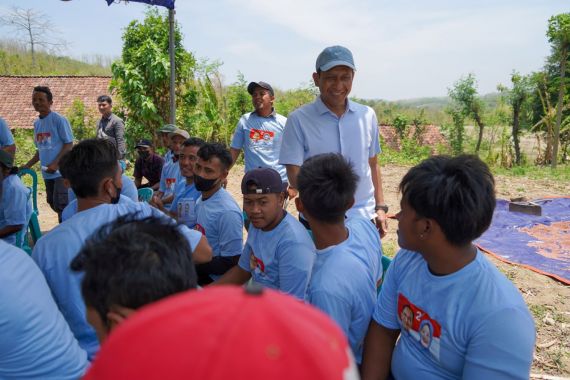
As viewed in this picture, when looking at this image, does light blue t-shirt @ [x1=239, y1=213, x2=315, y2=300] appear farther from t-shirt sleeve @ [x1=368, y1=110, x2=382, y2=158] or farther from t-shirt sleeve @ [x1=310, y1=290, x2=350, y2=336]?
t-shirt sleeve @ [x1=368, y1=110, x2=382, y2=158]

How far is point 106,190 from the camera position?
6.91 ft

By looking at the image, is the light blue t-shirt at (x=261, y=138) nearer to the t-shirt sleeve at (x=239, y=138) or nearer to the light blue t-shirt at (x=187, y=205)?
the t-shirt sleeve at (x=239, y=138)

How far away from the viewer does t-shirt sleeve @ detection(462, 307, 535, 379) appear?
4.25ft

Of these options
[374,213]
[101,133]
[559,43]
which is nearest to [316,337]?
[374,213]

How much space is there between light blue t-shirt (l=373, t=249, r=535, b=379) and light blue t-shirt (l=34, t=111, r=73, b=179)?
478 centimetres

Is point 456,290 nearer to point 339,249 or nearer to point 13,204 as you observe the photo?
point 339,249

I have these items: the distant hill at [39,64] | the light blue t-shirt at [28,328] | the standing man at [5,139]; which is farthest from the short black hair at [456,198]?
the distant hill at [39,64]

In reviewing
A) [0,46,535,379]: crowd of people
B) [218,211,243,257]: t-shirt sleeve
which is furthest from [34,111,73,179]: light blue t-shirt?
[218,211,243,257]: t-shirt sleeve

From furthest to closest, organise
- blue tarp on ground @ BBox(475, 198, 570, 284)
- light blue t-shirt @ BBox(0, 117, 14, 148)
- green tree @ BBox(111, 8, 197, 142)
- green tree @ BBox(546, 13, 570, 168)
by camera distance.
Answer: green tree @ BBox(546, 13, 570, 168) < green tree @ BBox(111, 8, 197, 142) < blue tarp on ground @ BBox(475, 198, 570, 284) < light blue t-shirt @ BBox(0, 117, 14, 148)

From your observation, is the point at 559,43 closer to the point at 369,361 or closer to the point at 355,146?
the point at 355,146

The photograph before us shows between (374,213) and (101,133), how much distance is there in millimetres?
4954

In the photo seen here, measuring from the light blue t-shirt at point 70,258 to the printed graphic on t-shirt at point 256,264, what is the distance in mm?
482

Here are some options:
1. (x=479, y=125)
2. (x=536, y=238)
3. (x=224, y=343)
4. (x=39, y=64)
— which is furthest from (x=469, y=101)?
(x=39, y=64)

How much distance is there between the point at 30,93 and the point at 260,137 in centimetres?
1770
